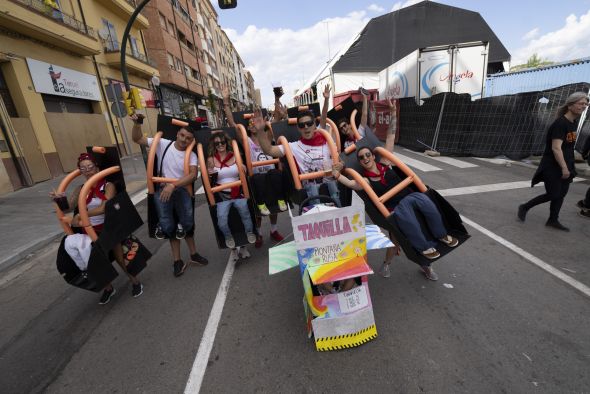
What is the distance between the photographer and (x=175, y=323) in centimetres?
289

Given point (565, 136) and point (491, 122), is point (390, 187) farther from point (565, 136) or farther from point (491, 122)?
point (491, 122)

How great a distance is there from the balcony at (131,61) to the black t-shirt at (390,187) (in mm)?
16735

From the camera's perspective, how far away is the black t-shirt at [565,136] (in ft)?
12.7

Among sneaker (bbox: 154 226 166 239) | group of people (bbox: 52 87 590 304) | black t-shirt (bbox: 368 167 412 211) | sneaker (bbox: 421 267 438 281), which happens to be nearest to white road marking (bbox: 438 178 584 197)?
group of people (bbox: 52 87 590 304)

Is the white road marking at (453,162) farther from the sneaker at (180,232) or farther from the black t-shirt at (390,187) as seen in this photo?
the sneaker at (180,232)

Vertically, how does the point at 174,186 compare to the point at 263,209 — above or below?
above

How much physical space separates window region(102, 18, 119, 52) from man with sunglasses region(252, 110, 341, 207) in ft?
52.6

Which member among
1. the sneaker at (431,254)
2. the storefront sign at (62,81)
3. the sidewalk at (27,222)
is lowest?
the sidewalk at (27,222)

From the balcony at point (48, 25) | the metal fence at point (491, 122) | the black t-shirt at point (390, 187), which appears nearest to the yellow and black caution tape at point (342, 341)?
the black t-shirt at point (390, 187)

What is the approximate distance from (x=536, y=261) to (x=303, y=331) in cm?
290

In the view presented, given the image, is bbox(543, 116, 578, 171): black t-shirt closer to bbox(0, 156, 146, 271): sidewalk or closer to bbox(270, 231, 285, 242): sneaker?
bbox(270, 231, 285, 242): sneaker

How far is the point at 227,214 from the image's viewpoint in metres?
3.70

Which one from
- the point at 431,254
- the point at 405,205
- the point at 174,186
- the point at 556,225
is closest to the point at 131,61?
the point at 174,186

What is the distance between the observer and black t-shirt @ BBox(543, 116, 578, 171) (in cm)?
386
